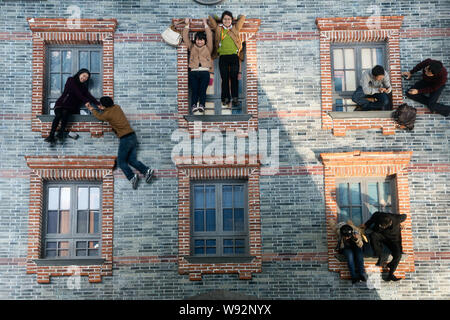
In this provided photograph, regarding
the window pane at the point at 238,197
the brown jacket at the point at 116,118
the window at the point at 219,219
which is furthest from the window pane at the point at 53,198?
the window pane at the point at 238,197

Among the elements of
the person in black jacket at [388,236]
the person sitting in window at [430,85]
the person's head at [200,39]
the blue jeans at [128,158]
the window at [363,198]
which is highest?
the person's head at [200,39]

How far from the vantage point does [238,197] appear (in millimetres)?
14078

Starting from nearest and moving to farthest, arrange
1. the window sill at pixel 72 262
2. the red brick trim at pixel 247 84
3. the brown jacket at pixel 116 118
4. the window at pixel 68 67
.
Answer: the window sill at pixel 72 262, the brown jacket at pixel 116 118, the red brick trim at pixel 247 84, the window at pixel 68 67

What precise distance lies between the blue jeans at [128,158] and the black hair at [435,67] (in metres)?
6.51

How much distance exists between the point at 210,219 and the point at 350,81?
4.50m

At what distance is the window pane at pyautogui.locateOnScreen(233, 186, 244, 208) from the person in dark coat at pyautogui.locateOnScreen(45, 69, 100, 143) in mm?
3607

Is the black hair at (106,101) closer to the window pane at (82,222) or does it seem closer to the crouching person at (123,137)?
the crouching person at (123,137)

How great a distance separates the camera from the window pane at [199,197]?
552 inches

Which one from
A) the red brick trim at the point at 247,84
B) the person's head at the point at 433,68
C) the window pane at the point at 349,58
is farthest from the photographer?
the window pane at the point at 349,58

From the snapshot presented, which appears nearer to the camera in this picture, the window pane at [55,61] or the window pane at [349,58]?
the window pane at [55,61]

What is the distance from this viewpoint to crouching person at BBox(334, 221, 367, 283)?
1305 centimetres

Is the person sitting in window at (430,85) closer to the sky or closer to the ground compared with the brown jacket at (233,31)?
closer to the ground

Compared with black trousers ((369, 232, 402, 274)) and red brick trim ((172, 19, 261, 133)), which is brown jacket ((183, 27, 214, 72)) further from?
black trousers ((369, 232, 402, 274))

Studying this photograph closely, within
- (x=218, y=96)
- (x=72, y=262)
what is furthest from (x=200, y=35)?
(x=72, y=262)
